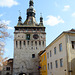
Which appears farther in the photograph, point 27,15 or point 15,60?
point 27,15

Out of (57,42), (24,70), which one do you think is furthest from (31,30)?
(57,42)

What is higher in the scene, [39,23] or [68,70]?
[39,23]

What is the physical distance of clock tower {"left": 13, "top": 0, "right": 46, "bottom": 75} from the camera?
152 feet

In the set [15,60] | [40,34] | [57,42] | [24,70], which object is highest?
[40,34]

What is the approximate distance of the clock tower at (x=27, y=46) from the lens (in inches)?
1828

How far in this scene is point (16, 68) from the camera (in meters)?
46.3

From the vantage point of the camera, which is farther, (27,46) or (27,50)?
(27,46)

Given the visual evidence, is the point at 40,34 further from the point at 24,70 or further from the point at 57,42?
the point at 57,42

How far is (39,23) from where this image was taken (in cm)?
5203

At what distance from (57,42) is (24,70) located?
Answer: 88.5ft

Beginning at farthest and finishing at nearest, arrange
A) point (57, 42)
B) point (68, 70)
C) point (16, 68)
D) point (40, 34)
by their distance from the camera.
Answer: point (40, 34) < point (16, 68) < point (57, 42) < point (68, 70)

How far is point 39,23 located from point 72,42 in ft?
110

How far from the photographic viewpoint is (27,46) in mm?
48000

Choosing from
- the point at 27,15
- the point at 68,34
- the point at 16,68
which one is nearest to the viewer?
the point at 68,34
